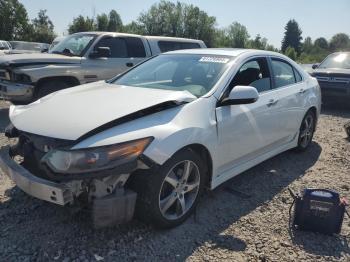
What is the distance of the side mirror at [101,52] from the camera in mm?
7902

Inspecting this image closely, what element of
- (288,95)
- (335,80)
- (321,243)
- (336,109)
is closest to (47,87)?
(288,95)

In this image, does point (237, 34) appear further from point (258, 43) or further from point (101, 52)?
point (101, 52)

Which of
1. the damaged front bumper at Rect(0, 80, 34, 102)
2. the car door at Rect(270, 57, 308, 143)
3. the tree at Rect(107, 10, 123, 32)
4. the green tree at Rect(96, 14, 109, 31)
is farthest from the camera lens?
the tree at Rect(107, 10, 123, 32)

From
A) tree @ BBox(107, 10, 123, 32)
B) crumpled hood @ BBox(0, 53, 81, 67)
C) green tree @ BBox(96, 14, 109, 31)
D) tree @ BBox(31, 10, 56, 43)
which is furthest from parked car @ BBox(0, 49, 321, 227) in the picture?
tree @ BBox(107, 10, 123, 32)

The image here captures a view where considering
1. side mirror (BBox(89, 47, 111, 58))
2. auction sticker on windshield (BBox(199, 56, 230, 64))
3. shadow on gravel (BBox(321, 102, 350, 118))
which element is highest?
side mirror (BBox(89, 47, 111, 58))

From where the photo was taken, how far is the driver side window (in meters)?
4.13

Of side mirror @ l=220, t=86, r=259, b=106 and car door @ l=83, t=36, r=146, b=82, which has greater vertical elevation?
car door @ l=83, t=36, r=146, b=82

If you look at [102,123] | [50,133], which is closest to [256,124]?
[102,123]

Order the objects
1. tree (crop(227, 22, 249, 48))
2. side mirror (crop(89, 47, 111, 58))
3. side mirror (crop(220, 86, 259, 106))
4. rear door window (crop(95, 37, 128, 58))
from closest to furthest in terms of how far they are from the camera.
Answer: side mirror (crop(220, 86, 259, 106)) < side mirror (crop(89, 47, 111, 58)) < rear door window (crop(95, 37, 128, 58)) < tree (crop(227, 22, 249, 48))

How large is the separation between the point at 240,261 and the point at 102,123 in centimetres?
153

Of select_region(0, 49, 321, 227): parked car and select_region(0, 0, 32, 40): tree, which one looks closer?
select_region(0, 49, 321, 227): parked car

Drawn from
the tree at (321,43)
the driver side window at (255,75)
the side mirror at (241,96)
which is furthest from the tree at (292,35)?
the side mirror at (241,96)

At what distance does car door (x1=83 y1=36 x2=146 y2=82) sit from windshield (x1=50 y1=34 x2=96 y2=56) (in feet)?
0.85

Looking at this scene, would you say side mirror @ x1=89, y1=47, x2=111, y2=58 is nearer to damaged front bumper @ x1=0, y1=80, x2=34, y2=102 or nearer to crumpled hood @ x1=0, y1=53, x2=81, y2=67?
crumpled hood @ x1=0, y1=53, x2=81, y2=67
